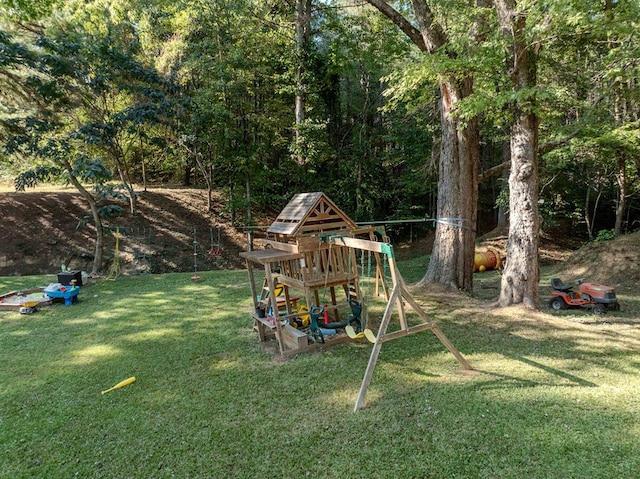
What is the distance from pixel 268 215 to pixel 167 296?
347 inches

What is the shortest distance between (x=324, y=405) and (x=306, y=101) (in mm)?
13099

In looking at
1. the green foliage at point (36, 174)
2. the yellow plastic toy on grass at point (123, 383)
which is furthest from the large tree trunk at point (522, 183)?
the green foliage at point (36, 174)

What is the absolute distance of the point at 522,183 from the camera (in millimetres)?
6473

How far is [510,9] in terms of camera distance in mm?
6047

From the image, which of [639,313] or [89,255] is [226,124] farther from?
[639,313]

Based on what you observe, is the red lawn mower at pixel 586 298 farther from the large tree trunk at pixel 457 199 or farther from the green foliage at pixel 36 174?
the green foliage at pixel 36 174

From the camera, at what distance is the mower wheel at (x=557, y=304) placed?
7188 mm

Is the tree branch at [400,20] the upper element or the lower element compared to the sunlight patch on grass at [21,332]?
upper

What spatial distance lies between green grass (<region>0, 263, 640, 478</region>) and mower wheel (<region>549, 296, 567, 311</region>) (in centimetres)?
101

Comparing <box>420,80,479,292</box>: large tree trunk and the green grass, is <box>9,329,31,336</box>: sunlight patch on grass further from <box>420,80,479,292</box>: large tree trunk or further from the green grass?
<box>420,80,479,292</box>: large tree trunk

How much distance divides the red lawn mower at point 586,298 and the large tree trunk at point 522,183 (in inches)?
40.6

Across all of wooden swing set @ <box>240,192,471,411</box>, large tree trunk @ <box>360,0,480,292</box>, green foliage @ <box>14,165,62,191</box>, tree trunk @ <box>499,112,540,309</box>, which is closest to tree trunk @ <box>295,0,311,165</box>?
large tree trunk @ <box>360,0,480,292</box>

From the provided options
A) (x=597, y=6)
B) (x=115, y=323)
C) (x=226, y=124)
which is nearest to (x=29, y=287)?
(x=115, y=323)

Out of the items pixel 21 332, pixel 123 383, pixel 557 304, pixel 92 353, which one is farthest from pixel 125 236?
pixel 557 304
